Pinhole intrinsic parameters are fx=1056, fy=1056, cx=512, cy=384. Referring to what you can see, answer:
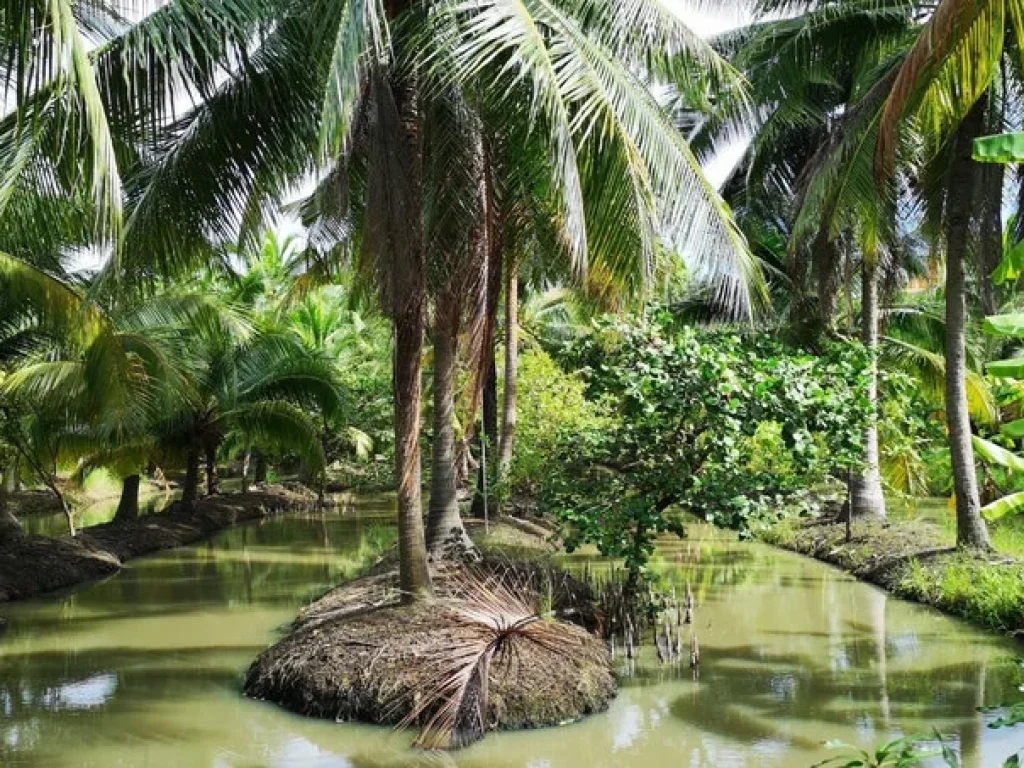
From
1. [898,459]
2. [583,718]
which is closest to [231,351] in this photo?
[898,459]

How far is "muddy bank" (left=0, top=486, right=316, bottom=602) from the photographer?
14.5 metres

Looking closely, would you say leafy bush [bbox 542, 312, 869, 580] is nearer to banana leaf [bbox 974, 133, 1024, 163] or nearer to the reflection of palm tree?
the reflection of palm tree

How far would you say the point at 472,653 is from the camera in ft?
26.6

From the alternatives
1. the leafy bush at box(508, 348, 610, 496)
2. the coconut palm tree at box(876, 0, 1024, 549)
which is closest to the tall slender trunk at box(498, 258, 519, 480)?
the leafy bush at box(508, 348, 610, 496)

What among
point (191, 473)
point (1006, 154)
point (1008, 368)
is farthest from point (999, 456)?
point (191, 473)

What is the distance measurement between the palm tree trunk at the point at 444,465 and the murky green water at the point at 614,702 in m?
2.16

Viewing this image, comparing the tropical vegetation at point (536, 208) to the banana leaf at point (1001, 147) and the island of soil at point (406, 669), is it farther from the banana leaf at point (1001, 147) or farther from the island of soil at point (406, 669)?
the island of soil at point (406, 669)

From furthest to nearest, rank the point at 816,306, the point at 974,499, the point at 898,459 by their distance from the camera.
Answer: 1. the point at 816,306
2. the point at 898,459
3. the point at 974,499

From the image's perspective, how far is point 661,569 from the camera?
53.5 ft

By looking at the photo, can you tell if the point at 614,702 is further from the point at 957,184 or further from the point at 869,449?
the point at 869,449

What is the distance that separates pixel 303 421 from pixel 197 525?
3.21 meters

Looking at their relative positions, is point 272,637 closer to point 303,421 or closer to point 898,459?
point 303,421

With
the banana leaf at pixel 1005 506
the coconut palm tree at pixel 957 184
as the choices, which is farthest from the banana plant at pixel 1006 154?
the coconut palm tree at pixel 957 184

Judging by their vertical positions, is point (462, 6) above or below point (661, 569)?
above
